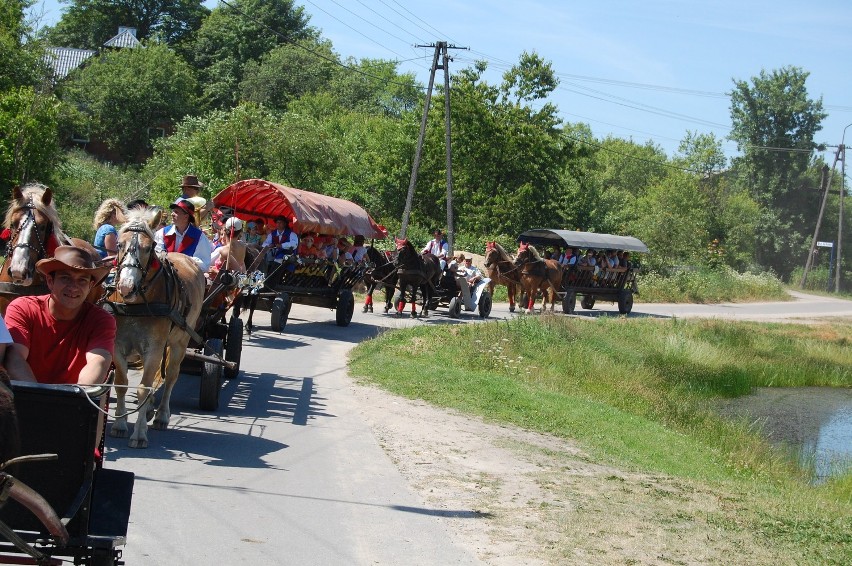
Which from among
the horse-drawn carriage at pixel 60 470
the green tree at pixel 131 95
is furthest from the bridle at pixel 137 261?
the green tree at pixel 131 95

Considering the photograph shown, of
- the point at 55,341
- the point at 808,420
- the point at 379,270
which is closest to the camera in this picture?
the point at 55,341

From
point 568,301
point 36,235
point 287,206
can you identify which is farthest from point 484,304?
point 36,235

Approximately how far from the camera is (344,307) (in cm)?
2244

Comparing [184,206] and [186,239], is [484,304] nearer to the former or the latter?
[186,239]

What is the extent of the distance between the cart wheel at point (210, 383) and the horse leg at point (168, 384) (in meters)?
0.89

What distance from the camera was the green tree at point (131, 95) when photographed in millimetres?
61469

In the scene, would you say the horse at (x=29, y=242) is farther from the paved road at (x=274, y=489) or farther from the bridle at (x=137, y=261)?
the paved road at (x=274, y=489)

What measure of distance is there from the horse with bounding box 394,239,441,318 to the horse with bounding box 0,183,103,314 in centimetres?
1637

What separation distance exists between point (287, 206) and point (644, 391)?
302 inches

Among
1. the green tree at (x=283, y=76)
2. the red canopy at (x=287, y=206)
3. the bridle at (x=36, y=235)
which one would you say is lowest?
the bridle at (x=36, y=235)

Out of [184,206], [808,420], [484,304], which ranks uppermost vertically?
[184,206]

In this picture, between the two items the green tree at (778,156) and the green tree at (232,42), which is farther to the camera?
the green tree at (778,156)

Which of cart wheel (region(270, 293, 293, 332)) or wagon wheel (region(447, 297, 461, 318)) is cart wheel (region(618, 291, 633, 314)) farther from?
cart wheel (region(270, 293, 293, 332))

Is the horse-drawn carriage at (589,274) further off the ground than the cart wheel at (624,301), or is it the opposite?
the horse-drawn carriage at (589,274)
